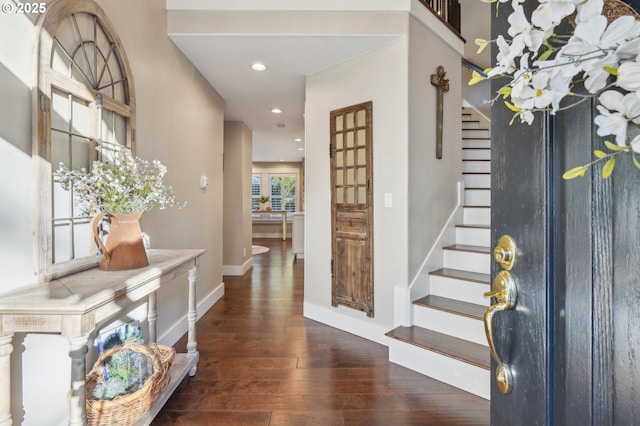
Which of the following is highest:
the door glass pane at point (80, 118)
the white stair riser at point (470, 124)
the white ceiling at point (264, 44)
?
the white ceiling at point (264, 44)

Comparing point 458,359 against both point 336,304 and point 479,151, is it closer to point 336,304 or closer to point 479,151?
point 336,304

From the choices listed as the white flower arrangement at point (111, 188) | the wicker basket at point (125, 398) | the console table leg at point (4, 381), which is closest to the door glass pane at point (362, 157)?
the white flower arrangement at point (111, 188)

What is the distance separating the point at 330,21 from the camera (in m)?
2.60

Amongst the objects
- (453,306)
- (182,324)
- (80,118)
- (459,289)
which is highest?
(80,118)

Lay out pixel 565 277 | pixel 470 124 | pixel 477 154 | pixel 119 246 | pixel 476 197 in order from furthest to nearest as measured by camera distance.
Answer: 1. pixel 470 124
2. pixel 477 154
3. pixel 476 197
4. pixel 119 246
5. pixel 565 277

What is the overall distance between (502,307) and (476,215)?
2.94 meters

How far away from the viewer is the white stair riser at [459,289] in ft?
8.30

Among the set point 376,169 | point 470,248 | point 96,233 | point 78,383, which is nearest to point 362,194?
point 376,169

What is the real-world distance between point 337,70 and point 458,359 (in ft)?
8.71

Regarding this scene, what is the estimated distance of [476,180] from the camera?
12.0 ft

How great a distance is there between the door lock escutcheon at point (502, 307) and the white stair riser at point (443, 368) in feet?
5.31

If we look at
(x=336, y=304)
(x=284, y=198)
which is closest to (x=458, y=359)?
(x=336, y=304)

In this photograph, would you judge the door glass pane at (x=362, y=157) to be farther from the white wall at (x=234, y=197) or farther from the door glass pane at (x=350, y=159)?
the white wall at (x=234, y=197)

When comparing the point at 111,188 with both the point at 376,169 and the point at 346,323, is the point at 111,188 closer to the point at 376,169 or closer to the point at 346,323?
the point at 376,169
